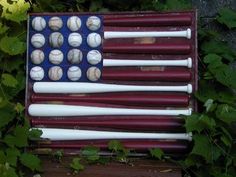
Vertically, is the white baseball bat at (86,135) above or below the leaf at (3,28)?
below

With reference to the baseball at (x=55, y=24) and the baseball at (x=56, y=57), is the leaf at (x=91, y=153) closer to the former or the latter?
the baseball at (x=56, y=57)

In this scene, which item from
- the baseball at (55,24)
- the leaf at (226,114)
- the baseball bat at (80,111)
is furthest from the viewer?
the baseball at (55,24)

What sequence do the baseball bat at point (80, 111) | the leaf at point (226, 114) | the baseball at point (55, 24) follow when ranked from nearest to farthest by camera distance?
the leaf at point (226, 114) < the baseball bat at point (80, 111) < the baseball at point (55, 24)

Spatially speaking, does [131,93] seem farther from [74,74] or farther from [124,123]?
[74,74]

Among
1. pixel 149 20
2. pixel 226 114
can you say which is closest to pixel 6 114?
pixel 149 20

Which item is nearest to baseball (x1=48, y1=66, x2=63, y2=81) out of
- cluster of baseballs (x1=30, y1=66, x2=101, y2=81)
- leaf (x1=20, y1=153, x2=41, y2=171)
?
cluster of baseballs (x1=30, y1=66, x2=101, y2=81)

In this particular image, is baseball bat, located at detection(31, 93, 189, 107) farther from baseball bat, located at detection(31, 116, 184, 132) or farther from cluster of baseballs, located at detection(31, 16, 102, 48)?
cluster of baseballs, located at detection(31, 16, 102, 48)

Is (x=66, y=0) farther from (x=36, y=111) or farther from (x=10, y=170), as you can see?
(x=10, y=170)

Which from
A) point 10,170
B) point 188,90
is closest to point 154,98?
point 188,90

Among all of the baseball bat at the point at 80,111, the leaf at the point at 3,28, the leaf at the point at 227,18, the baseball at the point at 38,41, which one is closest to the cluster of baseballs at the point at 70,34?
the baseball at the point at 38,41
